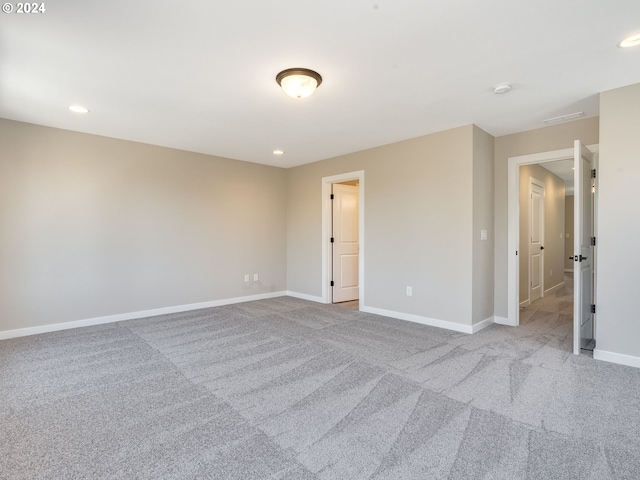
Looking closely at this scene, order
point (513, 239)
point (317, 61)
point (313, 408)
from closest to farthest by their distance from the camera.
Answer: point (313, 408) → point (317, 61) → point (513, 239)

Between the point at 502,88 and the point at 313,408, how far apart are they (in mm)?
3082

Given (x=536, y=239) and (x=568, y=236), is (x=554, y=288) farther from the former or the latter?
(x=568, y=236)

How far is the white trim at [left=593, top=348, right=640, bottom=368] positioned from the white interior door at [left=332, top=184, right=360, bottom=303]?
3.55 metres

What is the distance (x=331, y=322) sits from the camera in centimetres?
435

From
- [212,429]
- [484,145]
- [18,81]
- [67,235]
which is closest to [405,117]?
[484,145]

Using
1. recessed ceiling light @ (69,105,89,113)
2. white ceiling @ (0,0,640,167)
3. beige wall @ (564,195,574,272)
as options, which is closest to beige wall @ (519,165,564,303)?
white ceiling @ (0,0,640,167)

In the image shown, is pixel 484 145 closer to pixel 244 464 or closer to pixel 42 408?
pixel 244 464

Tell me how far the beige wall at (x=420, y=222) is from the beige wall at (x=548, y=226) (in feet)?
6.61

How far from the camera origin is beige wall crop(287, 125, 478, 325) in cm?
389

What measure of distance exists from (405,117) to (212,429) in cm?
343

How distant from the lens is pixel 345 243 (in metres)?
5.89

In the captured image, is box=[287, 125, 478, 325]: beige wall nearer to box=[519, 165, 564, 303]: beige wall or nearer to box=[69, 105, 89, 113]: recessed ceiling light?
box=[519, 165, 564, 303]: beige wall

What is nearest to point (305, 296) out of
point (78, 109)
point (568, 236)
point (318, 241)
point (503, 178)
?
point (318, 241)

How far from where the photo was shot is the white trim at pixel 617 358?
9.21 feet
